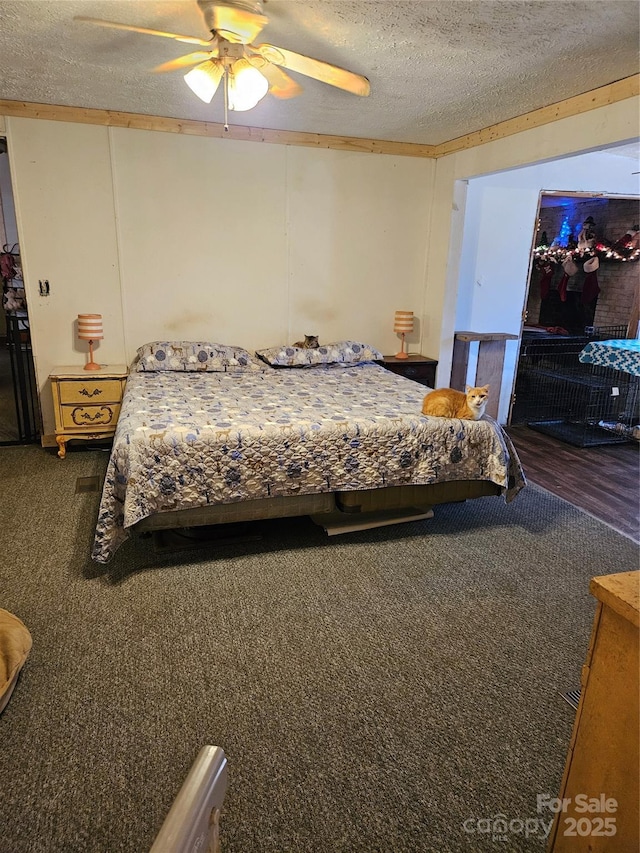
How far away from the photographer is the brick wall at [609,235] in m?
6.15

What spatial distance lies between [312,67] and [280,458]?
1784mm

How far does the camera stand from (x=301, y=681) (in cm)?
195

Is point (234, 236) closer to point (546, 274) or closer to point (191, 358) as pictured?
point (191, 358)

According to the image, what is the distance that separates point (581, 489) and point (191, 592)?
9.14 ft

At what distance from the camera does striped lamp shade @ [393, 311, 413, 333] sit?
15.4ft

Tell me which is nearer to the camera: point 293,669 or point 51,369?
point 293,669

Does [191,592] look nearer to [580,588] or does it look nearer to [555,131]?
[580,588]

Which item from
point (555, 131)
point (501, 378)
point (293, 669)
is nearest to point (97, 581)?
point (293, 669)

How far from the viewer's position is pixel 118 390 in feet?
13.0

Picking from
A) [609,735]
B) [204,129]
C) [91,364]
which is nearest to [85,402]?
[91,364]

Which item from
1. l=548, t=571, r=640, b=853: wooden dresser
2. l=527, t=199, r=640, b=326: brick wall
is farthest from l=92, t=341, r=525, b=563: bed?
l=527, t=199, r=640, b=326: brick wall

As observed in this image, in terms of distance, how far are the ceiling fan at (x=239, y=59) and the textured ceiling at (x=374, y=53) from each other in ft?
0.31

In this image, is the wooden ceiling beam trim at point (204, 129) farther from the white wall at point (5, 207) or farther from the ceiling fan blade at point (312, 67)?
the white wall at point (5, 207)

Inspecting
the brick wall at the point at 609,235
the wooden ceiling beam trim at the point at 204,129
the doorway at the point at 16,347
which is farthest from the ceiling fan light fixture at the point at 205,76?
the brick wall at the point at 609,235
